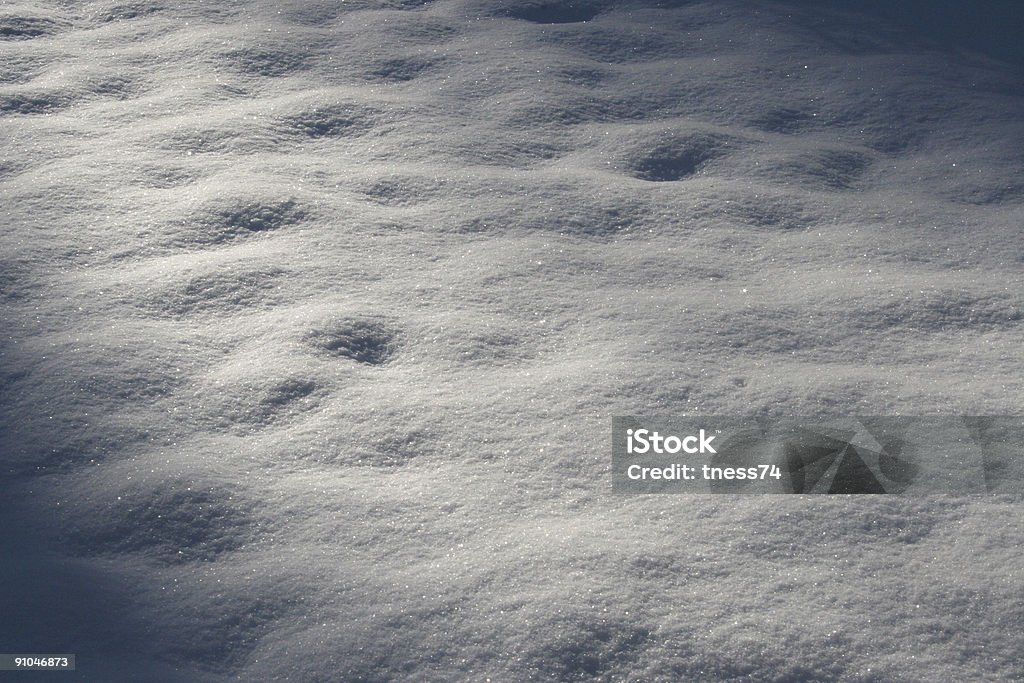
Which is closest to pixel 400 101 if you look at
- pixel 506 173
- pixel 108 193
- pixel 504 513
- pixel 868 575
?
pixel 506 173

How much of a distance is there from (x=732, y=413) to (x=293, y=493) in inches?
16.3

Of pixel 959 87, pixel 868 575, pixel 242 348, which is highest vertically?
pixel 959 87

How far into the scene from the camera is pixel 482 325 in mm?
1126

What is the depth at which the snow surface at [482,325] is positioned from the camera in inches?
33.1

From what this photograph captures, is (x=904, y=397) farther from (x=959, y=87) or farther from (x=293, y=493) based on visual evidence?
(x=959, y=87)

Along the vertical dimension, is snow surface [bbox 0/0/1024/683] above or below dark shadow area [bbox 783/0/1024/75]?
below

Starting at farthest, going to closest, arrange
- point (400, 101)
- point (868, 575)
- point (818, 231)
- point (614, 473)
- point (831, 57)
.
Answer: point (831, 57), point (400, 101), point (818, 231), point (614, 473), point (868, 575)

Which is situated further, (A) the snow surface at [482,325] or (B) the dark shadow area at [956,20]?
(B) the dark shadow area at [956,20]

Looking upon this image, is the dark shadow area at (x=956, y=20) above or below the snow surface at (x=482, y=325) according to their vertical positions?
above

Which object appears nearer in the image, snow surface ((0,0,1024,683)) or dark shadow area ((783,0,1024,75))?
snow surface ((0,0,1024,683))

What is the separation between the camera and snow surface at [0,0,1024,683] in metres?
0.84

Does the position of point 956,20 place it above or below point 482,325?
above

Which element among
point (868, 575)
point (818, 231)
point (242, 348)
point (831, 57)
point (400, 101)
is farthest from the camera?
point (831, 57)

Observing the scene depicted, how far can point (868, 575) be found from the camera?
2.86ft
